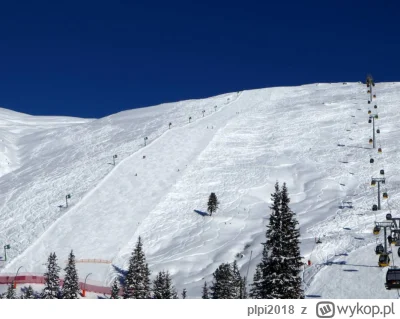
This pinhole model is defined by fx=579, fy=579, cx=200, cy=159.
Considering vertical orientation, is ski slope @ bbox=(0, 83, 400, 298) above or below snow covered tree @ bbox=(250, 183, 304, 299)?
above

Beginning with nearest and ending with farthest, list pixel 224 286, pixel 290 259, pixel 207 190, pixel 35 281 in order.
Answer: pixel 290 259 → pixel 224 286 → pixel 35 281 → pixel 207 190

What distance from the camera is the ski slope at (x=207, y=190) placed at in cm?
3856

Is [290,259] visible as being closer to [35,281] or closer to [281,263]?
[281,263]

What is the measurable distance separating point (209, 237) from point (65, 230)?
12.2 meters

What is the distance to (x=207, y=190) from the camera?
5338 cm

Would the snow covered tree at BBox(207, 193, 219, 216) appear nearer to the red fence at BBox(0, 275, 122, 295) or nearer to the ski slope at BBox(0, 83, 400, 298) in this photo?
the ski slope at BBox(0, 83, 400, 298)

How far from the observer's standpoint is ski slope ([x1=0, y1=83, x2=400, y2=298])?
127ft

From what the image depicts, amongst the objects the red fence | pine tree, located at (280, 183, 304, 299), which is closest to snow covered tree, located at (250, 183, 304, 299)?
pine tree, located at (280, 183, 304, 299)

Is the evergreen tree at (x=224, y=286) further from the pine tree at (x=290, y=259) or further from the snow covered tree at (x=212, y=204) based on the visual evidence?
the snow covered tree at (x=212, y=204)

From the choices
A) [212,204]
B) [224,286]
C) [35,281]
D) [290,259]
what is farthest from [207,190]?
[290,259]

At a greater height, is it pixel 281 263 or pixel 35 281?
pixel 281 263

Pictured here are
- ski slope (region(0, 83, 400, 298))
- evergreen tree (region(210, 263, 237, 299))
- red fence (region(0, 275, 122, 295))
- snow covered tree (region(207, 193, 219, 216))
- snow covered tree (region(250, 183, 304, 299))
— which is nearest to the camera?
snow covered tree (region(250, 183, 304, 299))

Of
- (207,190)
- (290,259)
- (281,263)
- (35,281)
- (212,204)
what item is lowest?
(35,281)
